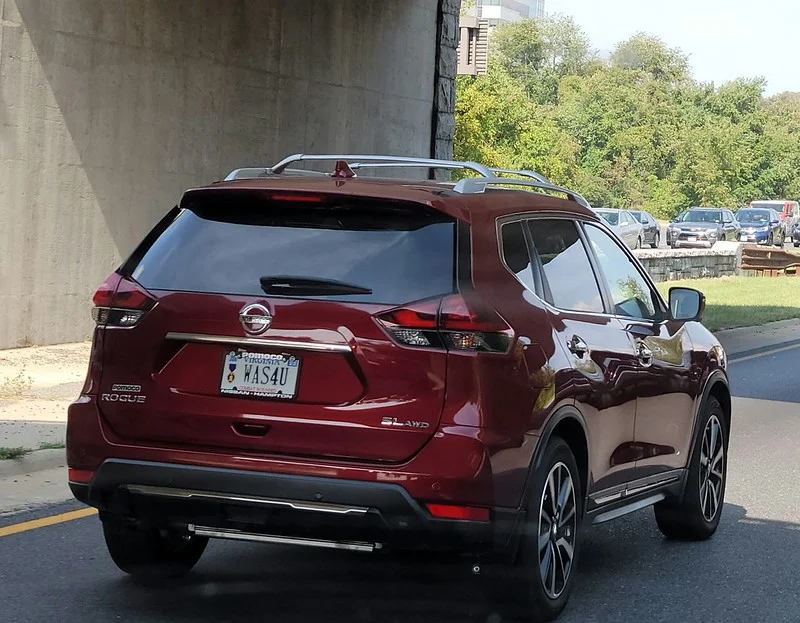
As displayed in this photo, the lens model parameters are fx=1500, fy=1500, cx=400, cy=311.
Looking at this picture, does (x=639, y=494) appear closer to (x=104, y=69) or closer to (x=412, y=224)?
(x=412, y=224)

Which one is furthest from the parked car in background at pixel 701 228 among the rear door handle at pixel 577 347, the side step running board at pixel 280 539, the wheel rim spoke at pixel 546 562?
the side step running board at pixel 280 539

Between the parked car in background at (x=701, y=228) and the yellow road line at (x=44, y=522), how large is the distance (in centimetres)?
4721

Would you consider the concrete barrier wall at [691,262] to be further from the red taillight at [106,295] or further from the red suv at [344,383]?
the red taillight at [106,295]

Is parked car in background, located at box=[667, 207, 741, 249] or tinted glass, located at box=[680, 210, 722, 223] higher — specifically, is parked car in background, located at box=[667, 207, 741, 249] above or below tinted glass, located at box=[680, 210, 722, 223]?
below

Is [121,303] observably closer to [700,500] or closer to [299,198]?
[299,198]

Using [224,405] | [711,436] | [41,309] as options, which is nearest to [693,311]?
[711,436]

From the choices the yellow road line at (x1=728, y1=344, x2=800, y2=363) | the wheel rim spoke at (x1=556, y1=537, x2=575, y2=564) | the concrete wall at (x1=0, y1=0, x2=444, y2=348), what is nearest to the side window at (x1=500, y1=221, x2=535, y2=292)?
the wheel rim spoke at (x1=556, y1=537, x2=575, y2=564)

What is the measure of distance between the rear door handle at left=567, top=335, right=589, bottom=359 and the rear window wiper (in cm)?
111

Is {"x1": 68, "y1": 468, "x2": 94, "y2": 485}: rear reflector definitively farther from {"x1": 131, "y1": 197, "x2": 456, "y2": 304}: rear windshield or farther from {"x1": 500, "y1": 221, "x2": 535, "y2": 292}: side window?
{"x1": 500, "y1": 221, "x2": 535, "y2": 292}: side window

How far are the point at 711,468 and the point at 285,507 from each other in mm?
3659

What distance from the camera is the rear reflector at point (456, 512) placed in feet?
17.7

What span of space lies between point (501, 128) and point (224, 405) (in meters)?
75.8

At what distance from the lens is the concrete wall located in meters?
15.2

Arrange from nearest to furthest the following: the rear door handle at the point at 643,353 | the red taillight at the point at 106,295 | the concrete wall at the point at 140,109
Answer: the red taillight at the point at 106,295
the rear door handle at the point at 643,353
the concrete wall at the point at 140,109
